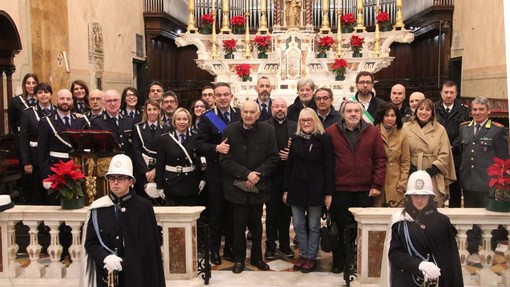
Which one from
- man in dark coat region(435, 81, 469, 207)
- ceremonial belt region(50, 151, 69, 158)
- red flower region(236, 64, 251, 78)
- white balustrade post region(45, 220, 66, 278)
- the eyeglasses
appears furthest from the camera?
red flower region(236, 64, 251, 78)

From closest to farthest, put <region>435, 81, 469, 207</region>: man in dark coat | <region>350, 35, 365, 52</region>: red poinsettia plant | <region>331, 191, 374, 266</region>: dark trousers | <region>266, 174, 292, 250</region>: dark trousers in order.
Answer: <region>331, 191, 374, 266</region>: dark trousers
<region>266, 174, 292, 250</region>: dark trousers
<region>435, 81, 469, 207</region>: man in dark coat
<region>350, 35, 365, 52</region>: red poinsettia plant

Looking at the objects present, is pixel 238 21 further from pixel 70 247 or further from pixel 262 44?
pixel 70 247

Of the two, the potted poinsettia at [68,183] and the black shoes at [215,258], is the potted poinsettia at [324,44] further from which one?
the potted poinsettia at [68,183]

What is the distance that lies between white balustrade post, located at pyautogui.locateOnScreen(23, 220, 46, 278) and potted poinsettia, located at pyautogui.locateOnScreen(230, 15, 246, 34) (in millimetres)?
11319

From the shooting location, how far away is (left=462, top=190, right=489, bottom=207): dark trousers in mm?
5544

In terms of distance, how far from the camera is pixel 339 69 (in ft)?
43.7

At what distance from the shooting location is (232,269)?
5293 millimetres

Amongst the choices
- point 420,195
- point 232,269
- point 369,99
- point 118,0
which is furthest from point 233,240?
point 118,0

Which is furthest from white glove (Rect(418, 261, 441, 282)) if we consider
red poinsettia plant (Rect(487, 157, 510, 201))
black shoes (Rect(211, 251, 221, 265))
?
black shoes (Rect(211, 251, 221, 265))

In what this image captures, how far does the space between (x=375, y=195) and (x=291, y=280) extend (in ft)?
3.40

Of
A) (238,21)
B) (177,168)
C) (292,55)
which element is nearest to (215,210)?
(177,168)

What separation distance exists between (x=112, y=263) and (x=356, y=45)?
11789mm

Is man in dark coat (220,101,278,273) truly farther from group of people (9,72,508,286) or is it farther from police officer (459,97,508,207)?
police officer (459,97,508,207)

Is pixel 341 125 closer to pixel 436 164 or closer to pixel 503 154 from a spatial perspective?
pixel 436 164
